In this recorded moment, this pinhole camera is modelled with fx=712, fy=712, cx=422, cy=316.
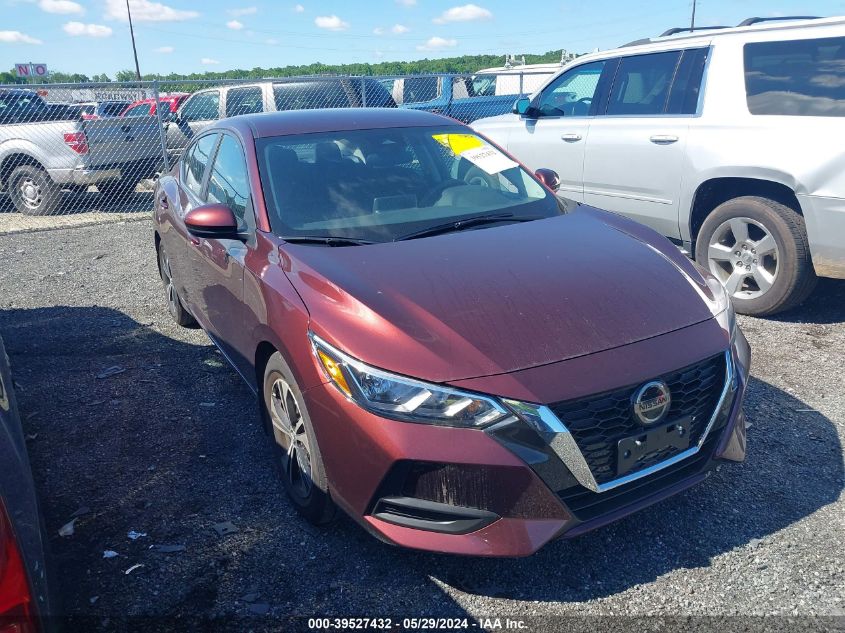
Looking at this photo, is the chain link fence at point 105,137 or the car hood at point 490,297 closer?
the car hood at point 490,297

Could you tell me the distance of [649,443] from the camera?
8.30ft

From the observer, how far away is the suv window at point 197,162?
4562 millimetres

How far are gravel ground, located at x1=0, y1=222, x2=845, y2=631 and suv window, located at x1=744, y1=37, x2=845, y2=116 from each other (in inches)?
64.1

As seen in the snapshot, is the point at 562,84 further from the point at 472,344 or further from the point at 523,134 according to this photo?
the point at 472,344

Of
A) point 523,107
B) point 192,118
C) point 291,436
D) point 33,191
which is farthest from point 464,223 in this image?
point 192,118

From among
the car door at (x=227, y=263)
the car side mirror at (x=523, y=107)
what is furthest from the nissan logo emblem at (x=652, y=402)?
the car side mirror at (x=523, y=107)

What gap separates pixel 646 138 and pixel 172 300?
4.05m

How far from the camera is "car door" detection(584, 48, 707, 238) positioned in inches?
220

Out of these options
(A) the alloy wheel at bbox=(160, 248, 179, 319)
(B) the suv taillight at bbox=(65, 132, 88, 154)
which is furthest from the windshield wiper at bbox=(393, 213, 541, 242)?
(B) the suv taillight at bbox=(65, 132, 88, 154)

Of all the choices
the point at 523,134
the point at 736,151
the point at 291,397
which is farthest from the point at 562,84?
the point at 291,397

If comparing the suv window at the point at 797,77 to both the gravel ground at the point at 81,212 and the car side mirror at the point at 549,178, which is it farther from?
the gravel ground at the point at 81,212

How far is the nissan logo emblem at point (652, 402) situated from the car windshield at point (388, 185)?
136 centimetres

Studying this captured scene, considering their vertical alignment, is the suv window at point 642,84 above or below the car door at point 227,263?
above

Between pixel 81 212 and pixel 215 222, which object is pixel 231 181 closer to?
pixel 215 222
